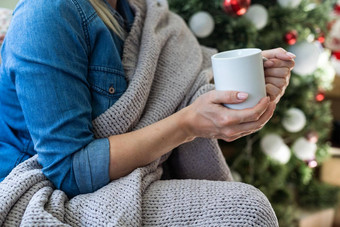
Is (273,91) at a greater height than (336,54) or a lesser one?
greater

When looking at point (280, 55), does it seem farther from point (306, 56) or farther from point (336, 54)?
point (336, 54)

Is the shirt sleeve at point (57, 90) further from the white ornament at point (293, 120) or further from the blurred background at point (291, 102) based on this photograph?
the white ornament at point (293, 120)

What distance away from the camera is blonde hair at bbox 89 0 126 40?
2.59ft

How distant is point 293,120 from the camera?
1485mm

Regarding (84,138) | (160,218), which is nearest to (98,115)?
(84,138)

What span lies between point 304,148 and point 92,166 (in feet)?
3.67

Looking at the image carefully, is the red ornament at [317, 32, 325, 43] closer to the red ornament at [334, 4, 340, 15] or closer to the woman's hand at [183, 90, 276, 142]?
the red ornament at [334, 4, 340, 15]

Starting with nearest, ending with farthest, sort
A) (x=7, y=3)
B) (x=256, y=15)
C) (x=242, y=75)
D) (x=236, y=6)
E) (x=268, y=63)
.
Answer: (x=242, y=75) < (x=268, y=63) < (x=7, y=3) < (x=236, y=6) < (x=256, y=15)

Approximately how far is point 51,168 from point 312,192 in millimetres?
1470

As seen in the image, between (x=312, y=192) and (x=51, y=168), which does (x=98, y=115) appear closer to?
(x=51, y=168)

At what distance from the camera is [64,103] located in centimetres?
67

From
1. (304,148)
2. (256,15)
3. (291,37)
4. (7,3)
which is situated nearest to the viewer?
(7,3)

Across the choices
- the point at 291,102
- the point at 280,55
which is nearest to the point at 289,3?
the point at 291,102

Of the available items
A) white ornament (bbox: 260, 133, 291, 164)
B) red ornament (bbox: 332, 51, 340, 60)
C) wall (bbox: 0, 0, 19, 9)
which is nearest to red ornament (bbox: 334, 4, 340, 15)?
→ red ornament (bbox: 332, 51, 340, 60)
